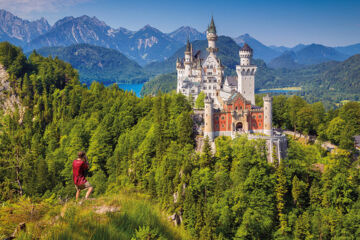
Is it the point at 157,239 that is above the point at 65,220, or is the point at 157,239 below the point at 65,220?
below

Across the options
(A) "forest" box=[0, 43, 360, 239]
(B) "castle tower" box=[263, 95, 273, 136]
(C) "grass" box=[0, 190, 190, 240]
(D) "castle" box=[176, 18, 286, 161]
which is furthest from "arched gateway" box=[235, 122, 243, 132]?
(C) "grass" box=[0, 190, 190, 240]

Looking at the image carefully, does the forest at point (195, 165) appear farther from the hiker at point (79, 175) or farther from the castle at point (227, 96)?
the hiker at point (79, 175)

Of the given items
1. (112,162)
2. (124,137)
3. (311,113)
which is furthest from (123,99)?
(311,113)

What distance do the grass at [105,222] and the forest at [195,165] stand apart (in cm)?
1905

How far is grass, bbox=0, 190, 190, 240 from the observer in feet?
23.7

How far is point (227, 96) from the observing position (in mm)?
64250

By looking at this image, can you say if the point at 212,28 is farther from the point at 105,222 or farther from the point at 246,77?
the point at 105,222

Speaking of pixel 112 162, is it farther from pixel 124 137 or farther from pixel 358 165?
pixel 358 165

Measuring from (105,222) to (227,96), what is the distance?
191 feet

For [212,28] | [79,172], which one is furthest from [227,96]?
[79,172]

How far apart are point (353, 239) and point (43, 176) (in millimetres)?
46499

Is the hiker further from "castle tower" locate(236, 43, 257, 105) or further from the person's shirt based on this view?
"castle tower" locate(236, 43, 257, 105)

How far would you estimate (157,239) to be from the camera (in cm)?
830

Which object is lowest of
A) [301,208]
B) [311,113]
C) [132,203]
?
[301,208]
